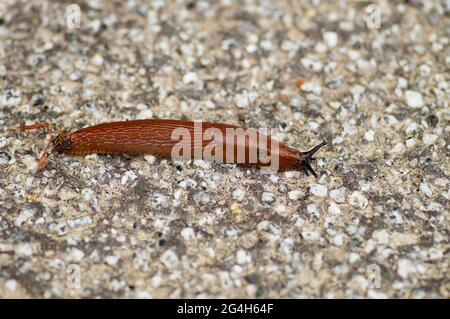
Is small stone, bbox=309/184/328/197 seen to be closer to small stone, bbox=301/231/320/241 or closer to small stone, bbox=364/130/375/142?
small stone, bbox=301/231/320/241

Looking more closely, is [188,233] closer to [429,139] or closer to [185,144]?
[185,144]

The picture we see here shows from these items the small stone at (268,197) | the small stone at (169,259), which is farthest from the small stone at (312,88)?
the small stone at (169,259)

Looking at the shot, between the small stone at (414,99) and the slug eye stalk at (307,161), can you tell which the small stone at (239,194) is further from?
the small stone at (414,99)
